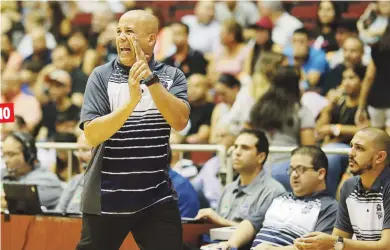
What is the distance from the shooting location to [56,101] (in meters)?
11.2

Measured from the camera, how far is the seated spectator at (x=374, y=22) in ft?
30.4

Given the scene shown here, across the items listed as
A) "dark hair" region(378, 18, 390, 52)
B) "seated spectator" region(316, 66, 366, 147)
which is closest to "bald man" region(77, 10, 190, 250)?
"seated spectator" region(316, 66, 366, 147)

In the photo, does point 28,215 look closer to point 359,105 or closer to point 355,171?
point 355,171

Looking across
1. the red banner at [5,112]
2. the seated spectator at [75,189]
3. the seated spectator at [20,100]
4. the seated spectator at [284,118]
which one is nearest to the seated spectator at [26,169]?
the seated spectator at [75,189]

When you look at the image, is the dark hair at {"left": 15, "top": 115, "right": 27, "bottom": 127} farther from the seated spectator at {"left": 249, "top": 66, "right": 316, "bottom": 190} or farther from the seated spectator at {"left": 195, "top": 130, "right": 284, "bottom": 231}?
the seated spectator at {"left": 195, "top": 130, "right": 284, "bottom": 231}

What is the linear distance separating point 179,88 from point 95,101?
48 centimetres

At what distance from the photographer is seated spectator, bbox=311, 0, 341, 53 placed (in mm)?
10094

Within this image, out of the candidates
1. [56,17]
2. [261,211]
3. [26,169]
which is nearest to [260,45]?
[26,169]

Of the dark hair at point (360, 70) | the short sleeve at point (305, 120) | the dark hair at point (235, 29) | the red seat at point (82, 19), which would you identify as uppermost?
the red seat at point (82, 19)

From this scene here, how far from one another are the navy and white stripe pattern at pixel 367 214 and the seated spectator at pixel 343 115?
2.04 metres

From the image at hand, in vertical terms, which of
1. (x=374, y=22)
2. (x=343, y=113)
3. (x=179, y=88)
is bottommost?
(x=343, y=113)

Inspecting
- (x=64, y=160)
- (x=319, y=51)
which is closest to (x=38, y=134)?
(x=64, y=160)

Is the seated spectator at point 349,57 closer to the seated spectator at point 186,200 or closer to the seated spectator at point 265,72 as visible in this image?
the seated spectator at point 265,72

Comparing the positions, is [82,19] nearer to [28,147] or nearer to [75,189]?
[28,147]
